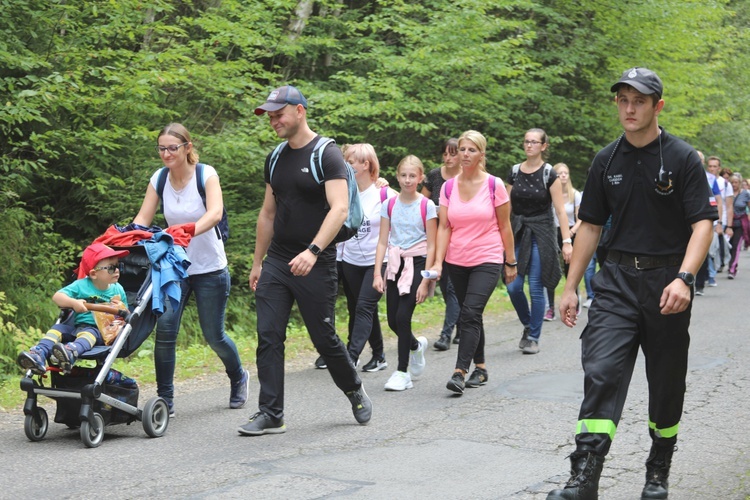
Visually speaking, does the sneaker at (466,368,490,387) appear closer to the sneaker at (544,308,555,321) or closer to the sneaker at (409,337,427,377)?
the sneaker at (409,337,427,377)

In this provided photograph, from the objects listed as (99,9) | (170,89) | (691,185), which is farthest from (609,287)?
(170,89)

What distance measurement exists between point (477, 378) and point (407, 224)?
1.49 metres

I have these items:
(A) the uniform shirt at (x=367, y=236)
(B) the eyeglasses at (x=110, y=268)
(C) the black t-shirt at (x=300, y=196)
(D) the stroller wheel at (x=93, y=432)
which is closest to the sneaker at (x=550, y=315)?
(A) the uniform shirt at (x=367, y=236)

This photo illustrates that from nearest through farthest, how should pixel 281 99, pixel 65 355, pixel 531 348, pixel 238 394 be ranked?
pixel 65 355 → pixel 281 99 → pixel 238 394 → pixel 531 348

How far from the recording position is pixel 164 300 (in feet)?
22.6

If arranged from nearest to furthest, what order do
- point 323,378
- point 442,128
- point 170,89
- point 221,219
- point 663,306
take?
point 663,306 < point 221,219 < point 323,378 < point 170,89 < point 442,128

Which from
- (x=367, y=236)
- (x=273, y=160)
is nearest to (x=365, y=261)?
(x=367, y=236)

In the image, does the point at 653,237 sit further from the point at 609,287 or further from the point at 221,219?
the point at 221,219

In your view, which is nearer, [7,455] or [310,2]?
[7,455]

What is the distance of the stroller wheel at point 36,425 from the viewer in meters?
6.23

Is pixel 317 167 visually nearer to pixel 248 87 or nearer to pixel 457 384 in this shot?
pixel 457 384

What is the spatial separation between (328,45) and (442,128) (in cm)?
339

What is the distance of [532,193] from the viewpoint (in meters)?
10.5

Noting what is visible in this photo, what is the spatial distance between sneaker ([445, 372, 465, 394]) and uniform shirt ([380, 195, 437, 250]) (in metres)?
1.35
